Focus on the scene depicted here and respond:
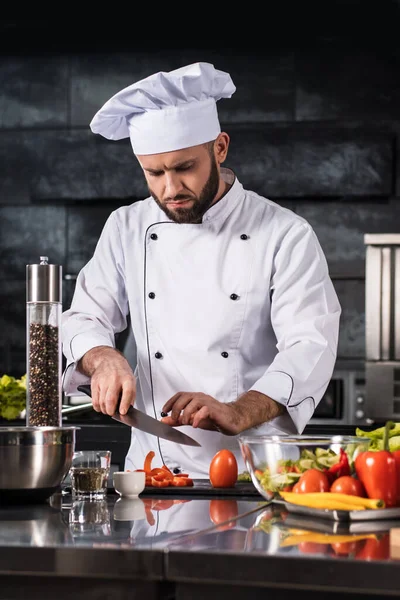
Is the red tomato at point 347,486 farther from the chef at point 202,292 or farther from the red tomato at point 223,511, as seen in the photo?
the chef at point 202,292

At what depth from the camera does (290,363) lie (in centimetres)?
221

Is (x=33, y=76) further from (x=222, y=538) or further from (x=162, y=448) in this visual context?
(x=222, y=538)

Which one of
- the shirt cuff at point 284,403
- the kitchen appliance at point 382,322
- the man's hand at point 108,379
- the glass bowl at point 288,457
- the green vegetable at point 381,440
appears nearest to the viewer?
the glass bowl at point 288,457

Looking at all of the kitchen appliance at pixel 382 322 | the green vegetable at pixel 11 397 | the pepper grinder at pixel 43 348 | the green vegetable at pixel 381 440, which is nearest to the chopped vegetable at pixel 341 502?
the green vegetable at pixel 381 440

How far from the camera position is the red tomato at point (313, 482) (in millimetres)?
1518

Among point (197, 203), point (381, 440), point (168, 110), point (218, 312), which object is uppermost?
point (168, 110)

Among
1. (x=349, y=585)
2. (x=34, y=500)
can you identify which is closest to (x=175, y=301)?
(x=34, y=500)

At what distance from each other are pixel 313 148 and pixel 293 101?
297 millimetres

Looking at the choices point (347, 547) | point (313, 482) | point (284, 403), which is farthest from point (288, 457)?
point (284, 403)

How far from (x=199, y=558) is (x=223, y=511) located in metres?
0.42

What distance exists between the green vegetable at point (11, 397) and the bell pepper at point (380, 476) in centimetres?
220

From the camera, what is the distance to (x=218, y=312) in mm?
2402

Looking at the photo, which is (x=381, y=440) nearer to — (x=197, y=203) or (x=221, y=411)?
(x=221, y=411)

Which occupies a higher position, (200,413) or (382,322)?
(382,322)
